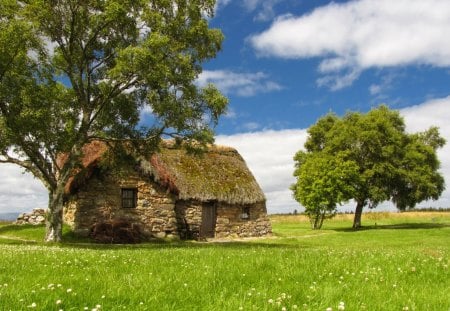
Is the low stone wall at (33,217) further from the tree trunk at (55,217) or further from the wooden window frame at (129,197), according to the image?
the tree trunk at (55,217)

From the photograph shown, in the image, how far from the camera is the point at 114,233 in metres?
34.5

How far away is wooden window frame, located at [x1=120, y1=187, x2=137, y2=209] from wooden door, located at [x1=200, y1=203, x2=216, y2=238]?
21.6 ft

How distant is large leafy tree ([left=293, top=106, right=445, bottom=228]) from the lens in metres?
54.6

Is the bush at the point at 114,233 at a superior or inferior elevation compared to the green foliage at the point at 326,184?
inferior

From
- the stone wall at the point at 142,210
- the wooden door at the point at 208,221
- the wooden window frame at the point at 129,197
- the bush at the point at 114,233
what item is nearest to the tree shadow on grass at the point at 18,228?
the stone wall at the point at 142,210

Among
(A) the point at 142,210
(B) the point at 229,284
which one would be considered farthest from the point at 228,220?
(B) the point at 229,284

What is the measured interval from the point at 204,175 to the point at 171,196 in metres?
4.64

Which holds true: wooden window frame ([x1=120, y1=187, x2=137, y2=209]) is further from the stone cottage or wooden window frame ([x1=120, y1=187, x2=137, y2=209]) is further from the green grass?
the green grass

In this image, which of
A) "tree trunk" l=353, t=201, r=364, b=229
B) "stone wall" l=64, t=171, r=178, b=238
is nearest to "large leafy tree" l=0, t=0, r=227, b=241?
"stone wall" l=64, t=171, r=178, b=238

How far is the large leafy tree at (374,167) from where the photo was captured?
5456cm

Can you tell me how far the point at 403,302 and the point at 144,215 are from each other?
32506 millimetres

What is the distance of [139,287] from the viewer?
23.9 feet

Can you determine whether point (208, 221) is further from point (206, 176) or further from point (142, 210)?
point (142, 210)

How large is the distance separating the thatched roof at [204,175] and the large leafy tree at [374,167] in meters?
12.0
